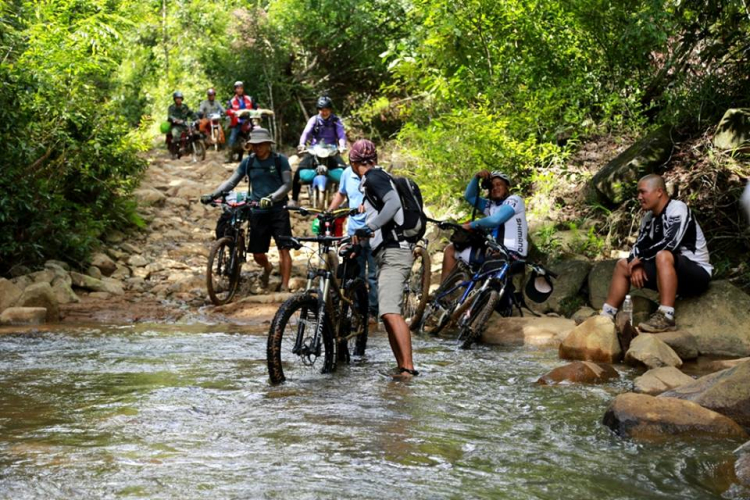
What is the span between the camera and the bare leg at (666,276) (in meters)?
8.30

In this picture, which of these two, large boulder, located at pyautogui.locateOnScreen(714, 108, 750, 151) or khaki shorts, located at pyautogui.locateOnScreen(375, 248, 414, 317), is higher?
large boulder, located at pyautogui.locateOnScreen(714, 108, 750, 151)

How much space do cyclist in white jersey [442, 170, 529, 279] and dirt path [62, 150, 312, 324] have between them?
2750 millimetres

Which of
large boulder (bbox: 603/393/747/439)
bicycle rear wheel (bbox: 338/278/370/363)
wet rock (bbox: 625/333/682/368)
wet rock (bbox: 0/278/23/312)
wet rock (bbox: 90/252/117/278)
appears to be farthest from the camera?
wet rock (bbox: 90/252/117/278)

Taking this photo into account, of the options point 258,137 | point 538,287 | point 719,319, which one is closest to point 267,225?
point 258,137

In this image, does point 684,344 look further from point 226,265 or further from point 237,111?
point 237,111

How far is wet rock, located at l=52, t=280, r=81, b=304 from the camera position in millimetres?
11398

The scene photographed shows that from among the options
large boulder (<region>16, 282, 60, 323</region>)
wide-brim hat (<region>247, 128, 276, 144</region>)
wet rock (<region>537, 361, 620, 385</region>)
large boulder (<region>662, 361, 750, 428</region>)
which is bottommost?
wet rock (<region>537, 361, 620, 385</region>)

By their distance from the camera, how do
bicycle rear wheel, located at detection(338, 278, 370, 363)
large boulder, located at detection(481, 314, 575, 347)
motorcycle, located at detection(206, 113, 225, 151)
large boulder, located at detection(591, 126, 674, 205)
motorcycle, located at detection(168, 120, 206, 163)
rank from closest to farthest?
bicycle rear wheel, located at detection(338, 278, 370, 363) < large boulder, located at detection(481, 314, 575, 347) < large boulder, located at detection(591, 126, 674, 205) < motorcycle, located at detection(168, 120, 206, 163) < motorcycle, located at detection(206, 113, 225, 151)

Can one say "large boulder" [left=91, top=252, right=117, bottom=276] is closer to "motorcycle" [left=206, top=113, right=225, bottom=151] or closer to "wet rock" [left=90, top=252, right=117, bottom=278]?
"wet rock" [left=90, top=252, right=117, bottom=278]

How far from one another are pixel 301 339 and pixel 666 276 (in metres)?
3.55

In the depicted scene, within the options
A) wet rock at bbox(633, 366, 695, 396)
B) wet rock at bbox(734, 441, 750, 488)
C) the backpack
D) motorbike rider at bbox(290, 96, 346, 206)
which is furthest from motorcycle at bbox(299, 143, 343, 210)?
wet rock at bbox(734, 441, 750, 488)

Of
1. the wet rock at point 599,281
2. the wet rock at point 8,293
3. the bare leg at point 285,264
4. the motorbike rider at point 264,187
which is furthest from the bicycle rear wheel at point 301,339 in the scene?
the wet rock at point 8,293

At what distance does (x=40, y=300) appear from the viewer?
410 inches

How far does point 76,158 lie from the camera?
533 inches
